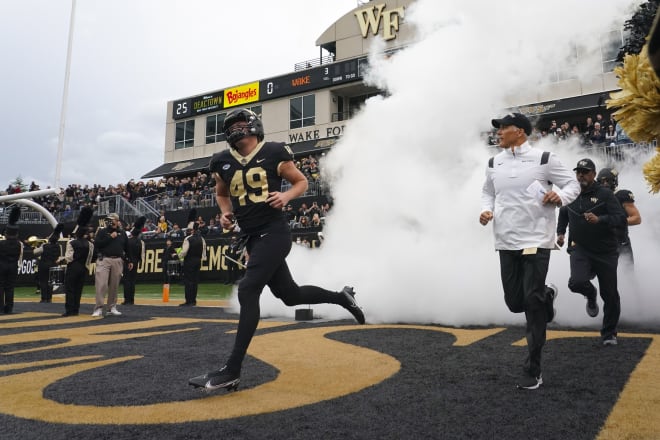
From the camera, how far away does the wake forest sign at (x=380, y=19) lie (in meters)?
32.0

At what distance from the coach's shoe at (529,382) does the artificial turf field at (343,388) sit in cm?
6

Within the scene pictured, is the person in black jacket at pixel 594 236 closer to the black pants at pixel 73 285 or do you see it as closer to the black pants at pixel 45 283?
the black pants at pixel 73 285

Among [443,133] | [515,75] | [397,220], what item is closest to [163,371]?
[397,220]

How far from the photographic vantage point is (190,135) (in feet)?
134

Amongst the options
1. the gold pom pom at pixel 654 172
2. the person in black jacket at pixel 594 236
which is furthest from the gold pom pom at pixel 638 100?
the person in black jacket at pixel 594 236

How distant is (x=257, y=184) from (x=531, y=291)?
2195 mm

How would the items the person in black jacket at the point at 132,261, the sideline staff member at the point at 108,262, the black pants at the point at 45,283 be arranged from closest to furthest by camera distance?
1. the sideline staff member at the point at 108,262
2. the person in black jacket at the point at 132,261
3. the black pants at the point at 45,283

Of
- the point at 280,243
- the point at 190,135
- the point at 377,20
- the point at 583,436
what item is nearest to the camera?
the point at 583,436

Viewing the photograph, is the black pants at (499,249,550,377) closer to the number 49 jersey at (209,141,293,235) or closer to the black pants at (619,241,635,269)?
the number 49 jersey at (209,141,293,235)

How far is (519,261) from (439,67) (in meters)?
5.67

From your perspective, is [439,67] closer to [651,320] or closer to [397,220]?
[397,220]

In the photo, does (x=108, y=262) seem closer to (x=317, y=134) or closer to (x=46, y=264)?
(x=46, y=264)

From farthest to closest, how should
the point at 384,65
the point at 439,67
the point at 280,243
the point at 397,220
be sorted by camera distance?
1. the point at 384,65
2. the point at 439,67
3. the point at 397,220
4. the point at 280,243

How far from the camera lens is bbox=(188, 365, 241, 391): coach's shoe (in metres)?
3.35
